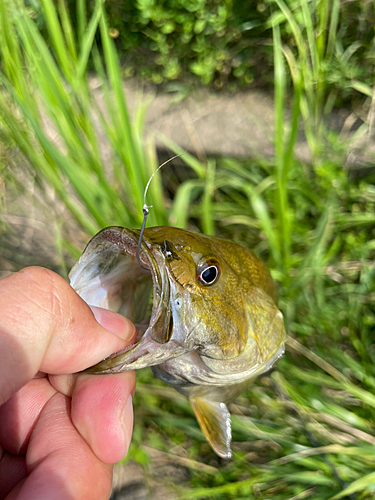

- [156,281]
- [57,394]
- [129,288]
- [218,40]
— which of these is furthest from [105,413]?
[218,40]

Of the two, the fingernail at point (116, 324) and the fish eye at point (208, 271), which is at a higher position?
the fish eye at point (208, 271)

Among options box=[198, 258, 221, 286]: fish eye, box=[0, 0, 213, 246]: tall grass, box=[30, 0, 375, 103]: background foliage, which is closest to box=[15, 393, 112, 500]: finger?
box=[198, 258, 221, 286]: fish eye

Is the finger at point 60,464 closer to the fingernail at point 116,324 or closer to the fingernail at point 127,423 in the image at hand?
the fingernail at point 127,423

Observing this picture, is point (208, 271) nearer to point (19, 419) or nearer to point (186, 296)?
point (186, 296)

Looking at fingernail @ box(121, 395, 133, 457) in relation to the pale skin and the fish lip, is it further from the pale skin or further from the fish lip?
the fish lip

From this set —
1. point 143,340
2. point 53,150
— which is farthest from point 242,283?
point 53,150

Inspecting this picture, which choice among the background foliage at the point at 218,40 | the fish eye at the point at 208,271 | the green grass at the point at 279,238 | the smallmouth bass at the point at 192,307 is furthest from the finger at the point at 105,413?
the background foliage at the point at 218,40
